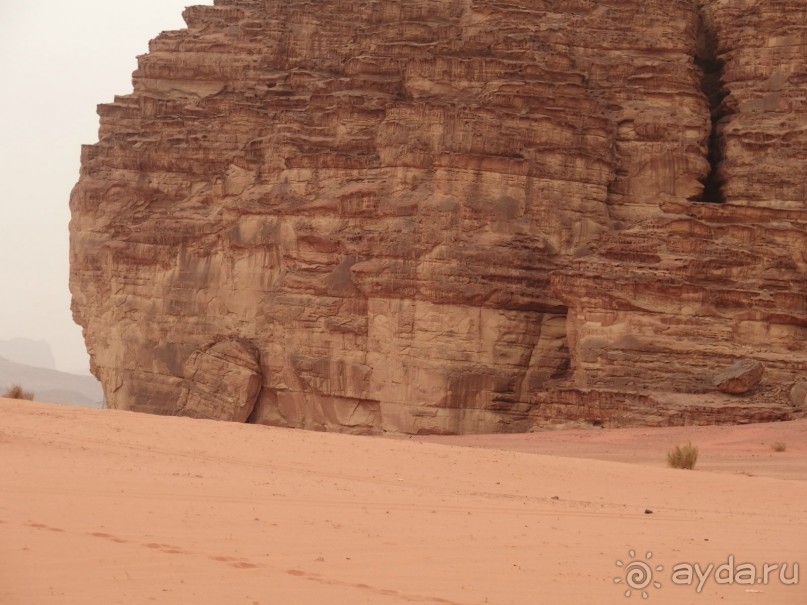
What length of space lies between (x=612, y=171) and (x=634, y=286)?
541 centimetres

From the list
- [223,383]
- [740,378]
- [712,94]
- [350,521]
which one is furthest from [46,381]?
[350,521]

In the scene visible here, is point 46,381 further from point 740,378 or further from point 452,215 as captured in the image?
point 740,378

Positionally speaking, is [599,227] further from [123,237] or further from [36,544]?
[36,544]

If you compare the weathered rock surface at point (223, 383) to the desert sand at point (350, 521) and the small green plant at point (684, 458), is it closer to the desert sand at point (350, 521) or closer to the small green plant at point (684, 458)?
the desert sand at point (350, 521)

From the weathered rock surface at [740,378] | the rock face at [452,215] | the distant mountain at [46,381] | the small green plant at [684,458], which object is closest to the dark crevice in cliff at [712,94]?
the rock face at [452,215]

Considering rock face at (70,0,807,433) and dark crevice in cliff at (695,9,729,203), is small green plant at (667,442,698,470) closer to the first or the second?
rock face at (70,0,807,433)

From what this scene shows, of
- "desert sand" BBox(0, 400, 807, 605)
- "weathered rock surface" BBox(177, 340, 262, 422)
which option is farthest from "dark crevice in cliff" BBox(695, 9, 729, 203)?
"desert sand" BBox(0, 400, 807, 605)

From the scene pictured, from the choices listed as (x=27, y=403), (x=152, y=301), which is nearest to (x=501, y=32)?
(x=152, y=301)

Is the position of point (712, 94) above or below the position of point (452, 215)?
above

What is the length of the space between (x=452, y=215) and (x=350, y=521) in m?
19.9

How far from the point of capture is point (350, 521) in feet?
39.9

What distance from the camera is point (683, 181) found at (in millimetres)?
34531

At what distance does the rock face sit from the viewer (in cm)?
2944

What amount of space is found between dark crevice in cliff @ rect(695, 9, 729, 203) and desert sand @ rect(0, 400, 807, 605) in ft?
54.9
